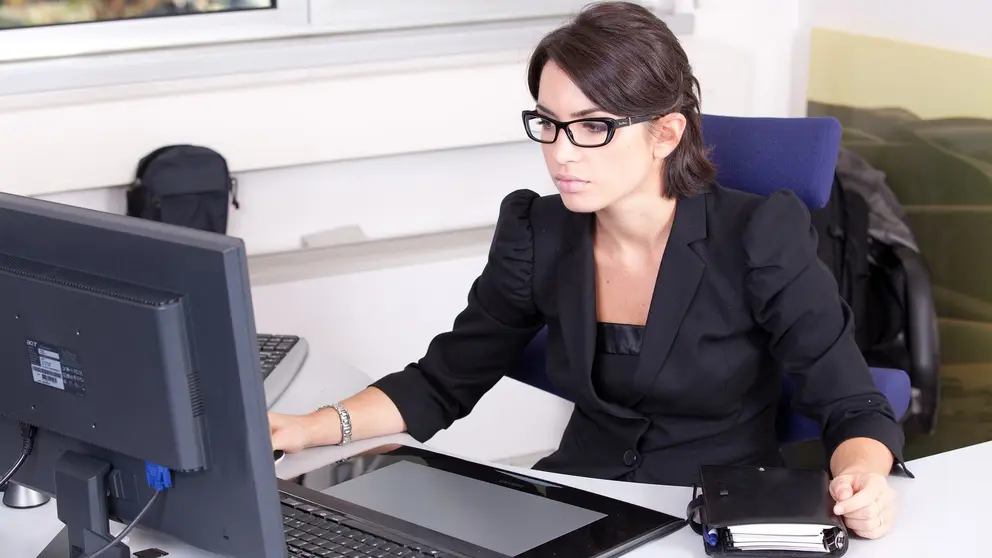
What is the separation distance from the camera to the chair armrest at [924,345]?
2457mm

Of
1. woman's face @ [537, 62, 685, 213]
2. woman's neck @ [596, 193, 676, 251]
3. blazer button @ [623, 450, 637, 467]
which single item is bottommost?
blazer button @ [623, 450, 637, 467]

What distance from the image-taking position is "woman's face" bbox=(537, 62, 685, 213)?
63.9 inches

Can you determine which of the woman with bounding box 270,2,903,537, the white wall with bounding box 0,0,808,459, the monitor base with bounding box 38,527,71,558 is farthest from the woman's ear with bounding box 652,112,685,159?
the white wall with bounding box 0,0,808,459

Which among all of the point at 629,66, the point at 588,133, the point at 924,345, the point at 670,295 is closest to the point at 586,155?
the point at 588,133

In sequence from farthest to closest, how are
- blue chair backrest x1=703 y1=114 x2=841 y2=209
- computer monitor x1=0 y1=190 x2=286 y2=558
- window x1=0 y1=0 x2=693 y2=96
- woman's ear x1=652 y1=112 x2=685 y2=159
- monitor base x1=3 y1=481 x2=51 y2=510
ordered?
window x1=0 y1=0 x2=693 y2=96 → blue chair backrest x1=703 y1=114 x2=841 y2=209 → woman's ear x1=652 y1=112 x2=685 y2=159 → monitor base x1=3 y1=481 x2=51 y2=510 → computer monitor x1=0 y1=190 x2=286 y2=558

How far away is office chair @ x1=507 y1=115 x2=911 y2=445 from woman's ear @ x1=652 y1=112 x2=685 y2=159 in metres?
0.17

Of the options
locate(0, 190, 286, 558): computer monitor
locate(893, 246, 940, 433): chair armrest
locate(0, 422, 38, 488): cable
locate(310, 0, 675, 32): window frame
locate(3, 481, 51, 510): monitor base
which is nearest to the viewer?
locate(0, 190, 286, 558): computer monitor

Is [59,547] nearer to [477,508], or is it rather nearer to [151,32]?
[477,508]

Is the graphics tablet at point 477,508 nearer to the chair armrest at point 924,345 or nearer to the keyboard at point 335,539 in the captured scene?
the keyboard at point 335,539

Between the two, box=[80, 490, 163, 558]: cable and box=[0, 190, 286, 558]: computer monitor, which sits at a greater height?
box=[0, 190, 286, 558]: computer monitor

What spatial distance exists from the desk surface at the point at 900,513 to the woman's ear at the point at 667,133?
19.1 inches

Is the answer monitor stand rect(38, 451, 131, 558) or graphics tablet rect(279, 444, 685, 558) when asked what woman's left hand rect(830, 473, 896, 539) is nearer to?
graphics tablet rect(279, 444, 685, 558)

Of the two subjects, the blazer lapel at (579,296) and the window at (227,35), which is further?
the window at (227,35)

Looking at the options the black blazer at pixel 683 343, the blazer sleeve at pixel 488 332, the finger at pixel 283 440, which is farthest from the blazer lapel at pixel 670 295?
the finger at pixel 283 440
